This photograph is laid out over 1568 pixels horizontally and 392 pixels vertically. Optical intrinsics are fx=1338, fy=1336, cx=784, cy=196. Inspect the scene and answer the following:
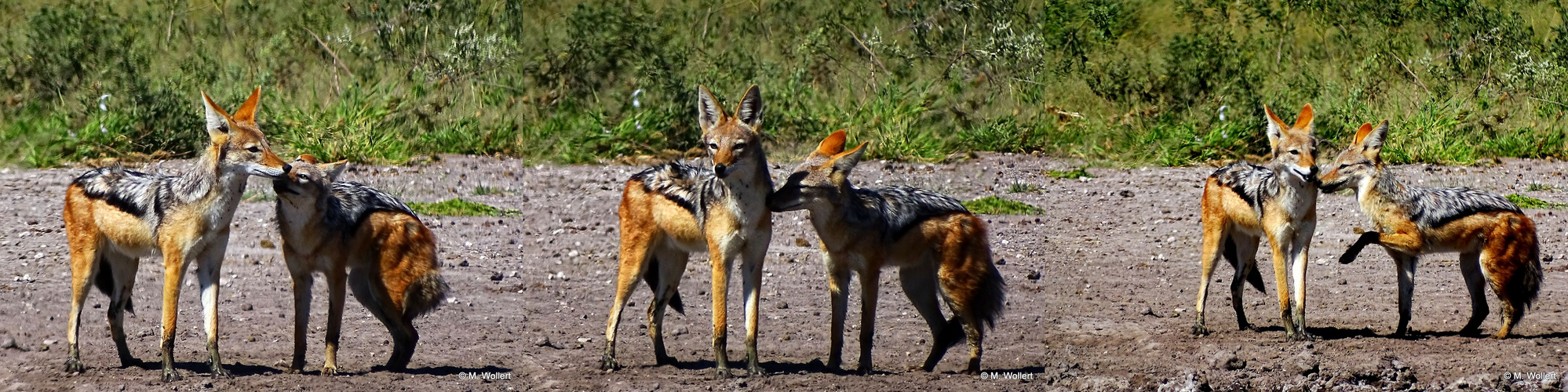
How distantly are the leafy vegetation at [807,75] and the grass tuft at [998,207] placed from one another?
2385 mm

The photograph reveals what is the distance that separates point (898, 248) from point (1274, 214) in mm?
2577

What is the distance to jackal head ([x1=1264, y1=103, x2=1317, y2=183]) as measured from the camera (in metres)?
7.92

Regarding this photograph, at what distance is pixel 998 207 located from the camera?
12.2 m

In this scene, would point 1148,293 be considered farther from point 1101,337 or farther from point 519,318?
point 519,318

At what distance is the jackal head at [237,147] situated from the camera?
20.6 ft

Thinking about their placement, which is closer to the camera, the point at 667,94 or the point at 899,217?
the point at 899,217

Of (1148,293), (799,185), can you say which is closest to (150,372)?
(799,185)

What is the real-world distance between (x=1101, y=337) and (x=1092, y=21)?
32.9ft

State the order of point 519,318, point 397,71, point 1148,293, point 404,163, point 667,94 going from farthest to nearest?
point 397,71 → point 667,94 → point 404,163 → point 1148,293 → point 519,318

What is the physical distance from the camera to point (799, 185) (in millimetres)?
6812

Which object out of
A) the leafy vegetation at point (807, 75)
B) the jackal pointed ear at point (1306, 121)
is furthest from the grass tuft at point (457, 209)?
the jackal pointed ear at point (1306, 121)

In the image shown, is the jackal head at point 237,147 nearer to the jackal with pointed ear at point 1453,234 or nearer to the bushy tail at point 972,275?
the bushy tail at point 972,275

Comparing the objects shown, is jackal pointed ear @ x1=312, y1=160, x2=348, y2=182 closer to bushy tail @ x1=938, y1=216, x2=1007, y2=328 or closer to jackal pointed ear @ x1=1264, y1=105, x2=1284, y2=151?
bushy tail @ x1=938, y1=216, x2=1007, y2=328

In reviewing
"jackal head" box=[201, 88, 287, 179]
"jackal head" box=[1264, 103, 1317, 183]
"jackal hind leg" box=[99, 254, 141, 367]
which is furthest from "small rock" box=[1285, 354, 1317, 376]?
"jackal hind leg" box=[99, 254, 141, 367]
